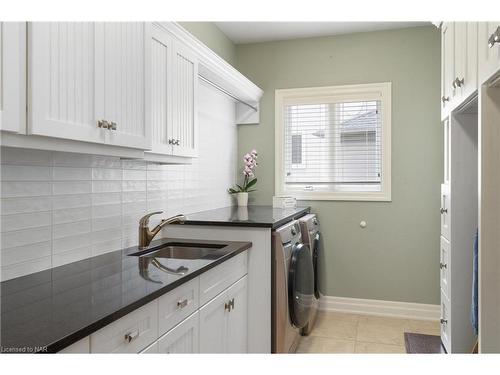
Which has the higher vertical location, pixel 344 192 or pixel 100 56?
pixel 100 56

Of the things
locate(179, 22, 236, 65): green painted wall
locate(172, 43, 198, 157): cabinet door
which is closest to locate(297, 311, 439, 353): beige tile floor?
locate(172, 43, 198, 157): cabinet door

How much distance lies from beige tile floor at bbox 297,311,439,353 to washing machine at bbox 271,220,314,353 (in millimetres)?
249

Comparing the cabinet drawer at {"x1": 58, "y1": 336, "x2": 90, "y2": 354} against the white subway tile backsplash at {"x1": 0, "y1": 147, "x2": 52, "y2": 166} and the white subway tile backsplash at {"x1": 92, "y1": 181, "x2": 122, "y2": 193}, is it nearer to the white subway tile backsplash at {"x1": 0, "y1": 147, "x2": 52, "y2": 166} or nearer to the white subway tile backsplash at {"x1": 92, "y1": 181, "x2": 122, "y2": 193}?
the white subway tile backsplash at {"x1": 0, "y1": 147, "x2": 52, "y2": 166}

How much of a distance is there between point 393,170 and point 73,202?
2.83m

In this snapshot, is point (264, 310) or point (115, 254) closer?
point (115, 254)

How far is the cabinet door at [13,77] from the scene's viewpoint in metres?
1.14

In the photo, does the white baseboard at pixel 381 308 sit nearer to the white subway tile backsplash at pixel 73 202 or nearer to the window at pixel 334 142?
the window at pixel 334 142

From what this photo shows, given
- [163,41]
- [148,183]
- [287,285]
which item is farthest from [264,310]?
[163,41]

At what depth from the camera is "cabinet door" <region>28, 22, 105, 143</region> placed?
1.25m

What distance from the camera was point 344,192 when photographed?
3828mm

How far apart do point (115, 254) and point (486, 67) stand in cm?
187

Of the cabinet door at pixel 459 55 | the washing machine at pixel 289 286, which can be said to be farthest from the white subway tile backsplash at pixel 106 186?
the cabinet door at pixel 459 55

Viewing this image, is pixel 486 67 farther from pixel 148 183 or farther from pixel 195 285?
pixel 148 183
